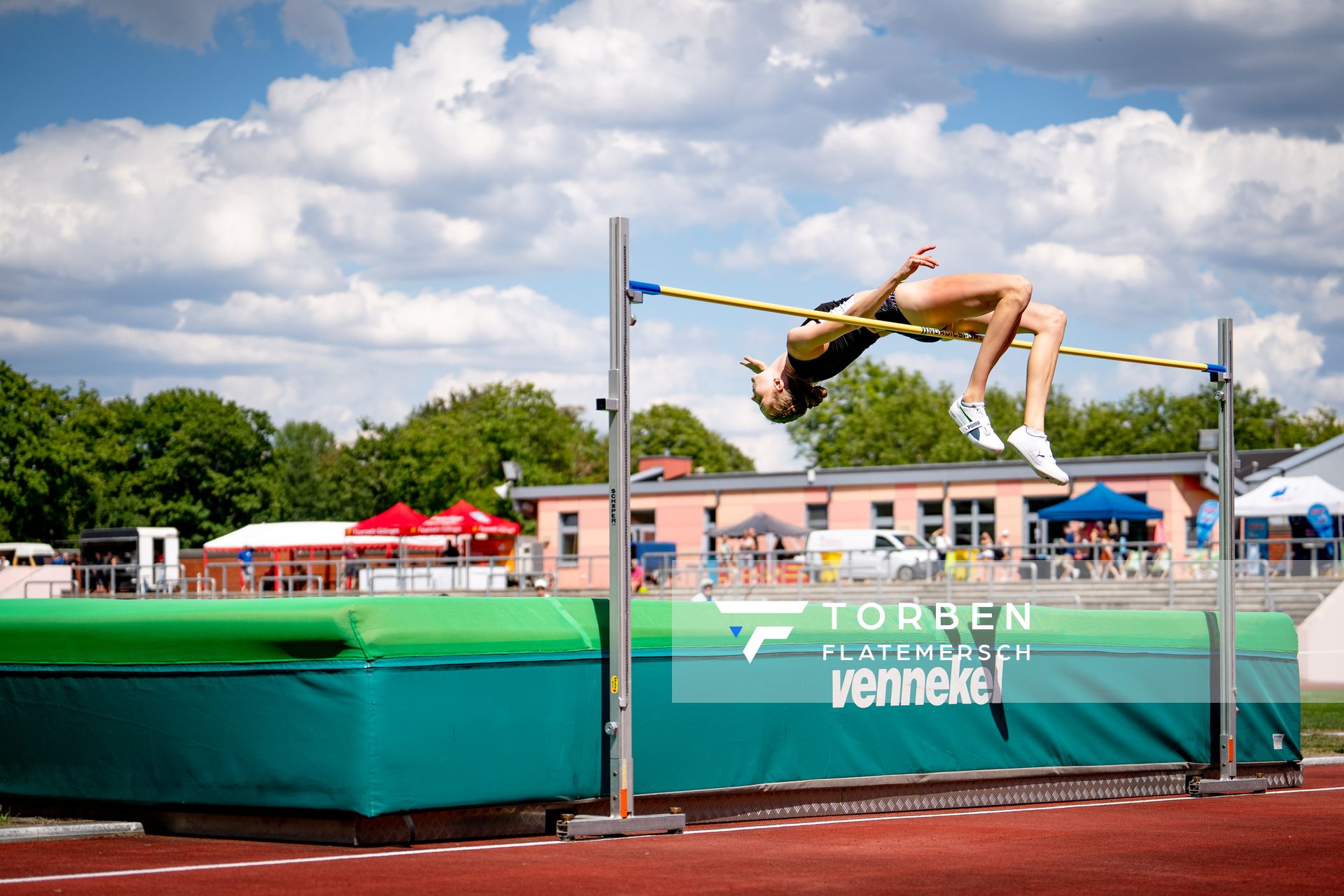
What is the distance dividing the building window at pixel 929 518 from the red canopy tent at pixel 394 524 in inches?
557

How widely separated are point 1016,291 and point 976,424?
30.0 inches

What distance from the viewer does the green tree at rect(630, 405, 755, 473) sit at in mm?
92562

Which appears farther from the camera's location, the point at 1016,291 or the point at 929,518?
the point at 929,518

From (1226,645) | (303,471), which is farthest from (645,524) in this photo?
(303,471)

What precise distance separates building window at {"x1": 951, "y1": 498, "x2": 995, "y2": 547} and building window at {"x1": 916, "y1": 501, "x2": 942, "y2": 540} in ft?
1.62

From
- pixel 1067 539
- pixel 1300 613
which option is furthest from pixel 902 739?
pixel 1067 539

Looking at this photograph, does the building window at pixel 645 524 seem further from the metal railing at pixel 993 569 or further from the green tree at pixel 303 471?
the green tree at pixel 303 471

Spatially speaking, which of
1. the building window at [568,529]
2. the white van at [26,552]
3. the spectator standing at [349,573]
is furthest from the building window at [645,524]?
the white van at [26,552]

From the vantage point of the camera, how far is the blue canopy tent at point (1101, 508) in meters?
30.5

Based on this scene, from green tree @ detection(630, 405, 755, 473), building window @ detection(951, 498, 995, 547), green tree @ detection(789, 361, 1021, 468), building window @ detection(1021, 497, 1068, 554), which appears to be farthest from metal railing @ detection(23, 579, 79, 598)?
green tree @ detection(630, 405, 755, 473)

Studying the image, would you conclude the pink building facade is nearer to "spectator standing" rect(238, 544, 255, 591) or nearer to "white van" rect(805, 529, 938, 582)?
"white van" rect(805, 529, 938, 582)

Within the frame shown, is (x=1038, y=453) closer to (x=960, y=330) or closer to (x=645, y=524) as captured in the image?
(x=960, y=330)

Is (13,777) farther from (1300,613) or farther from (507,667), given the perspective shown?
(1300,613)

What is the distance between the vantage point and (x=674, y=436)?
3654 inches
